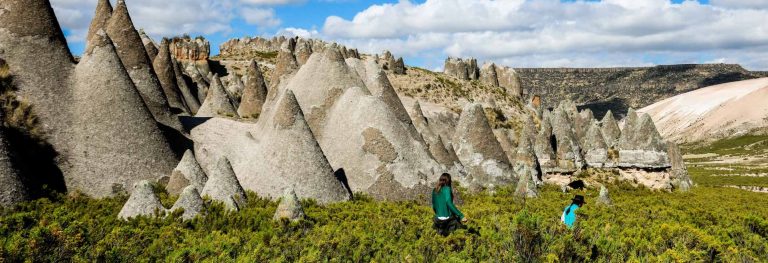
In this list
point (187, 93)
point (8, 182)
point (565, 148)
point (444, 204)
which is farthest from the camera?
point (565, 148)

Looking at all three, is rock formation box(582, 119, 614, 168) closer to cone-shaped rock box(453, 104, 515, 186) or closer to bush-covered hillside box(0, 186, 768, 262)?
cone-shaped rock box(453, 104, 515, 186)

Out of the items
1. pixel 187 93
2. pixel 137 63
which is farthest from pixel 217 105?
pixel 187 93

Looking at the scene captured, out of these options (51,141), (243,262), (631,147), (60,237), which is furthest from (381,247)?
(631,147)

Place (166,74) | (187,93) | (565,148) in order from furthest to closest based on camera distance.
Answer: (565,148) → (187,93) → (166,74)

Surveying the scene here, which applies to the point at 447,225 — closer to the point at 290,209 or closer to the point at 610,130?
the point at 290,209

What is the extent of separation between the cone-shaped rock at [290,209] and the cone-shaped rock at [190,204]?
2.02 metres

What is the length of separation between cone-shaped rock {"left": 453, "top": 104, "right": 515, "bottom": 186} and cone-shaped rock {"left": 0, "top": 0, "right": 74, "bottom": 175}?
15.8m

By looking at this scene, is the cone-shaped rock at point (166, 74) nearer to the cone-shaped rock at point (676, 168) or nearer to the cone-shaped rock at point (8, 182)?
the cone-shaped rock at point (8, 182)

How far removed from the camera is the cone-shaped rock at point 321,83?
78.1 feet

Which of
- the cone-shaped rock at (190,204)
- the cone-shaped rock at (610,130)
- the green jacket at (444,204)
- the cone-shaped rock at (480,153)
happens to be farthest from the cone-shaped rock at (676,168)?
the cone-shaped rock at (190,204)

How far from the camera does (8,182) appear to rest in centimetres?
1500

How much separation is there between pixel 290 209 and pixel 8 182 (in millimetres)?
7349

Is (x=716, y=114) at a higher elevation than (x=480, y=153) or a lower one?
lower

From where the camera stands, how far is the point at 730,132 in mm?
153875
